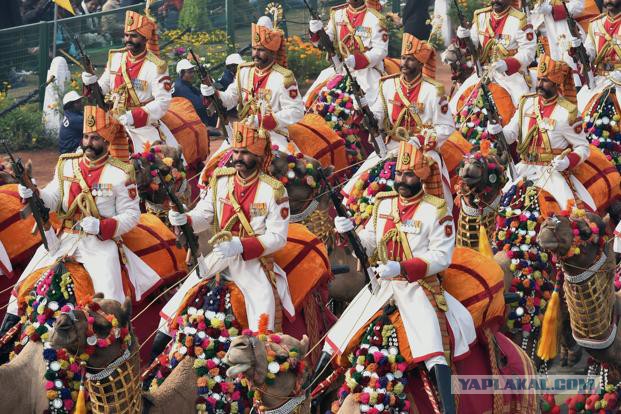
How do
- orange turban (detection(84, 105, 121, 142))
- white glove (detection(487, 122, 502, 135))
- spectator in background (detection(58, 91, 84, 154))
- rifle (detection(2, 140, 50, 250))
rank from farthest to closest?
spectator in background (detection(58, 91, 84, 154)) < white glove (detection(487, 122, 502, 135)) < orange turban (detection(84, 105, 121, 142)) < rifle (detection(2, 140, 50, 250))

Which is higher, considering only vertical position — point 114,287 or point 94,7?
point 114,287

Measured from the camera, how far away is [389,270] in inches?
572

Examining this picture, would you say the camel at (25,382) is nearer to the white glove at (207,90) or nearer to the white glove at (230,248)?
the white glove at (230,248)

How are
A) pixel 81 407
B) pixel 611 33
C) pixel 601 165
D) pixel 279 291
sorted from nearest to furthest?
pixel 81 407 → pixel 279 291 → pixel 601 165 → pixel 611 33

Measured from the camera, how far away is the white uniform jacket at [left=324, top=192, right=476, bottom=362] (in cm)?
1480

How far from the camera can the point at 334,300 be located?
61.7ft

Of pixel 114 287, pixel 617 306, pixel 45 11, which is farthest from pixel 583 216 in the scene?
pixel 45 11

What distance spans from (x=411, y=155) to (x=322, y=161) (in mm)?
5799

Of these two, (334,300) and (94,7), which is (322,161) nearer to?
(334,300)

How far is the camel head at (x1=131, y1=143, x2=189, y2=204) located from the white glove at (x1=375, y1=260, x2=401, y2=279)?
14.5 ft

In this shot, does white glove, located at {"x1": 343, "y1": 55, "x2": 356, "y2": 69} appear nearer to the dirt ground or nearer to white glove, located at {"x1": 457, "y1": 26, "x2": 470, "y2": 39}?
white glove, located at {"x1": 457, "y1": 26, "x2": 470, "y2": 39}

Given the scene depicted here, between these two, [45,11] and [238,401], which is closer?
[238,401]

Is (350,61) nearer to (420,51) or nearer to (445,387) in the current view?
(420,51)

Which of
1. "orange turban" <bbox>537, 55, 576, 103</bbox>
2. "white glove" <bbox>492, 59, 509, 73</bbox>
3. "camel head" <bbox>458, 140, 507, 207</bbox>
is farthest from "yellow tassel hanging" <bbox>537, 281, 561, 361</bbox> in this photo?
"white glove" <bbox>492, 59, 509, 73</bbox>
